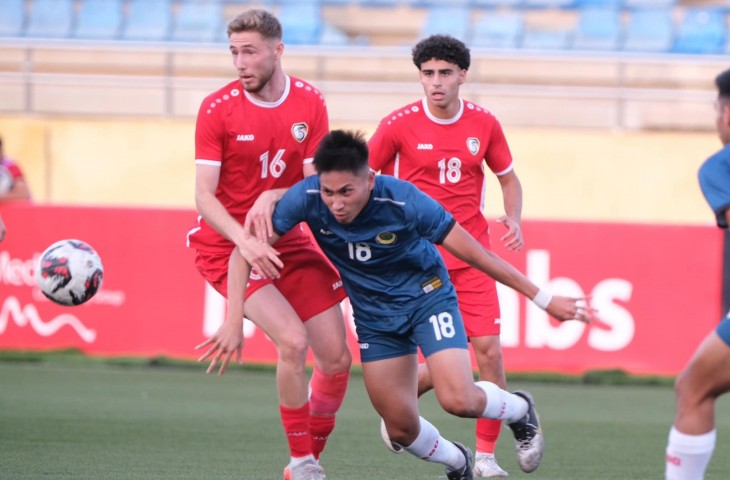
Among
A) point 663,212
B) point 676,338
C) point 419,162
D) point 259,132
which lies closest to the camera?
point 259,132

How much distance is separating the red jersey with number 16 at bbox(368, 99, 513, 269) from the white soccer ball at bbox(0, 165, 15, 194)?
7.15m

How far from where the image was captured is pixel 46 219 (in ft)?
45.4

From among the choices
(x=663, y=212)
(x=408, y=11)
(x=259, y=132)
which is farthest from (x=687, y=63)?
(x=259, y=132)

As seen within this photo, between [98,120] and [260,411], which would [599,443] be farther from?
[98,120]

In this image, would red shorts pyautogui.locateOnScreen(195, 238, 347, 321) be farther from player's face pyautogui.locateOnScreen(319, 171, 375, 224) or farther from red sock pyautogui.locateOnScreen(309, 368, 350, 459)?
player's face pyautogui.locateOnScreen(319, 171, 375, 224)

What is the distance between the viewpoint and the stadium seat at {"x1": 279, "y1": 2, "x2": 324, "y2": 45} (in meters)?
19.5

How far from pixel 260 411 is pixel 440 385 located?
4.34 meters

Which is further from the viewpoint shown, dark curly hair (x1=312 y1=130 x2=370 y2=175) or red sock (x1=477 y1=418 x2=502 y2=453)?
red sock (x1=477 y1=418 x2=502 y2=453)

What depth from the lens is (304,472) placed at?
6.59 m

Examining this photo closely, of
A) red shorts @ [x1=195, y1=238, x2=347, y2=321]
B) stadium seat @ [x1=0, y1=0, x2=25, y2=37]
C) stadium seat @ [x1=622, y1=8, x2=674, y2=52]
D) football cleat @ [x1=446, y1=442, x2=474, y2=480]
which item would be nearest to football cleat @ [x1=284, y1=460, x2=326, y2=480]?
football cleat @ [x1=446, y1=442, x2=474, y2=480]

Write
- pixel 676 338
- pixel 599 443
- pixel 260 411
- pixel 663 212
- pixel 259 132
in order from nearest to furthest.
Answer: pixel 259 132
pixel 599 443
pixel 260 411
pixel 676 338
pixel 663 212

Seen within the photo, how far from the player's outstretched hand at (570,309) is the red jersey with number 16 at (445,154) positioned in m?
2.03

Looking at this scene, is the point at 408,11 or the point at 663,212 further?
the point at 408,11

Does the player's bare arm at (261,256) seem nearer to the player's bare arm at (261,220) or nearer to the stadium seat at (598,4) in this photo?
the player's bare arm at (261,220)
